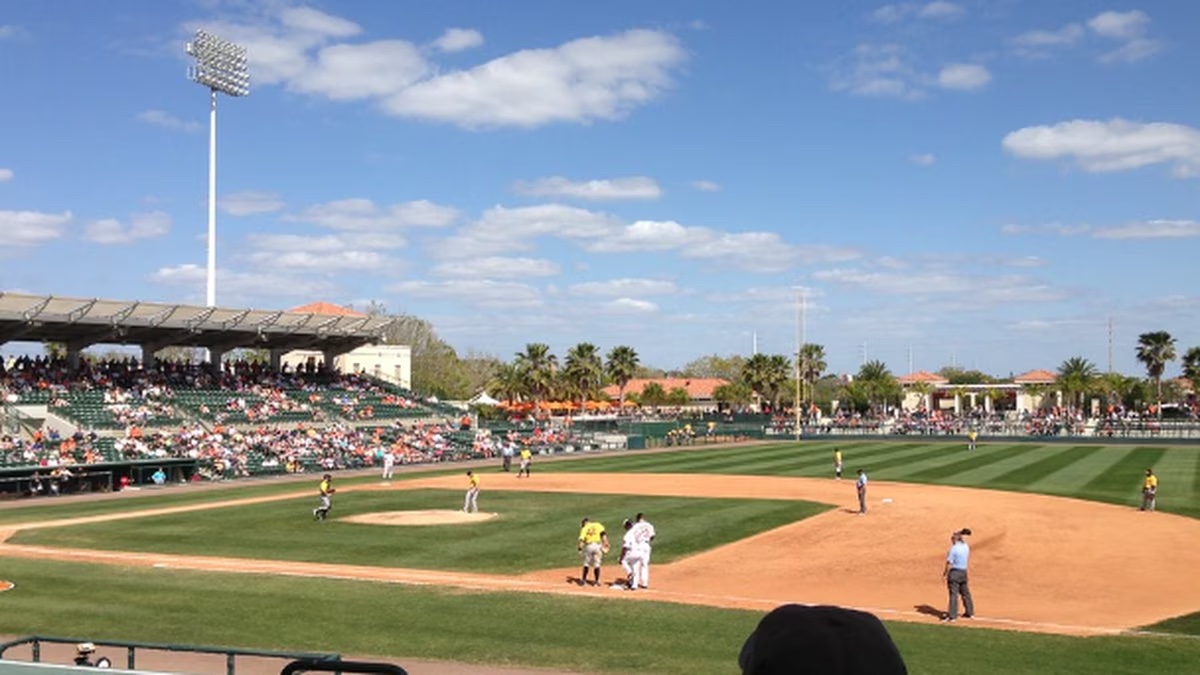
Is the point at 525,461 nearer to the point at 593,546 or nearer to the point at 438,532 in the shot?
the point at 438,532

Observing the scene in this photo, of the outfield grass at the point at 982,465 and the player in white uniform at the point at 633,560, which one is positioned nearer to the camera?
the player in white uniform at the point at 633,560

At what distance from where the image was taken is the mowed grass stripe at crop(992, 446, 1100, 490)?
43.5 metres

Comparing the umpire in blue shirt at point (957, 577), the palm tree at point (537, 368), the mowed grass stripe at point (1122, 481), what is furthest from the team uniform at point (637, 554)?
the palm tree at point (537, 368)

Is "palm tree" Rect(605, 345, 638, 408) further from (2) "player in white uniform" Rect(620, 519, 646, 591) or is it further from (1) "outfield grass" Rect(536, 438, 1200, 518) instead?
(2) "player in white uniform" Rect(620, 519, 646, 591)

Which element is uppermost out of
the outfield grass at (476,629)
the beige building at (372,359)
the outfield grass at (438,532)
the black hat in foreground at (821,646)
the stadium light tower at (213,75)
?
the stadium light tower at (213,75)

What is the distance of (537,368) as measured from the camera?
9881cm

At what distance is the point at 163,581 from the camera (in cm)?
2270

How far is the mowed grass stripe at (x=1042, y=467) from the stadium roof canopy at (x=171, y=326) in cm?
4346

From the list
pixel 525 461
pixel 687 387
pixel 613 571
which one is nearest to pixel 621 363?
pixel 687 387

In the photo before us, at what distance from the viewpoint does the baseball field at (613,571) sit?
1702cm

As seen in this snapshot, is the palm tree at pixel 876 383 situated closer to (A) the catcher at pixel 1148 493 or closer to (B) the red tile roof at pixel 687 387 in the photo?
(B) the red tile roof at pixel 687 387

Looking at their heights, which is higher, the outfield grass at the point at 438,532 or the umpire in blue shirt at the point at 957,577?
the umpire in blue shirt at the point at 957,577

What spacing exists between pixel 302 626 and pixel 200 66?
5897 cm

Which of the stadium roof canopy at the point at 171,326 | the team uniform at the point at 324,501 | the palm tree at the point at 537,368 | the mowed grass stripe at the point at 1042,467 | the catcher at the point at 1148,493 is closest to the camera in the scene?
the team uniform at the point at 324,501
